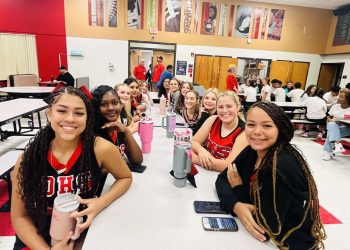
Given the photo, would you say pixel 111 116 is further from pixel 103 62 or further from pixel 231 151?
pixel 103 62

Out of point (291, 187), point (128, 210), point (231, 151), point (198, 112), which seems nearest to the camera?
point (291, 187)

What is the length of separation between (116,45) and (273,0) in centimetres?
570

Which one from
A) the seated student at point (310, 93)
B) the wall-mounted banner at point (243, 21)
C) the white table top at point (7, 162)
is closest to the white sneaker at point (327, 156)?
the seated student at point (310, 93)

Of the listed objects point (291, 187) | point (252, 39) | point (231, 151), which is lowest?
point (231, 151)

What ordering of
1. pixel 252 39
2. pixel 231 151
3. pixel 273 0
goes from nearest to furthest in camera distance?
pixel 231 151 → pixel 273 0 → pixel 252 39

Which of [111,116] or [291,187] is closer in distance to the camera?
[291,187]

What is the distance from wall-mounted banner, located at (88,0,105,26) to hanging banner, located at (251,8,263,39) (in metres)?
5.36

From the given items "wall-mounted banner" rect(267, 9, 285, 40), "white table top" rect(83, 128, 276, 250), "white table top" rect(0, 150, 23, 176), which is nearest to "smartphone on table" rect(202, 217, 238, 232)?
"white table top" rect(83, 128, 276, 250)

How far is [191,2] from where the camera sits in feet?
26.0

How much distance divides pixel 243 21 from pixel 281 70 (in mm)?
2370

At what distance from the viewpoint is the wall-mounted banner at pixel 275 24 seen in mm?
8375

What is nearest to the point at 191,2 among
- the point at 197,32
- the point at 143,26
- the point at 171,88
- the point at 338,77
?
the point at 197,32

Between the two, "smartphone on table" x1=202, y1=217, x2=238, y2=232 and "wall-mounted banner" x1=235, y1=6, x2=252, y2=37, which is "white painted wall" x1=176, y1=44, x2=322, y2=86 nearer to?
"wall-mounted banner" x1=235, y1=6, x2=252, y2=37

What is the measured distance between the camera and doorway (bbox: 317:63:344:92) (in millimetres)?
8967
